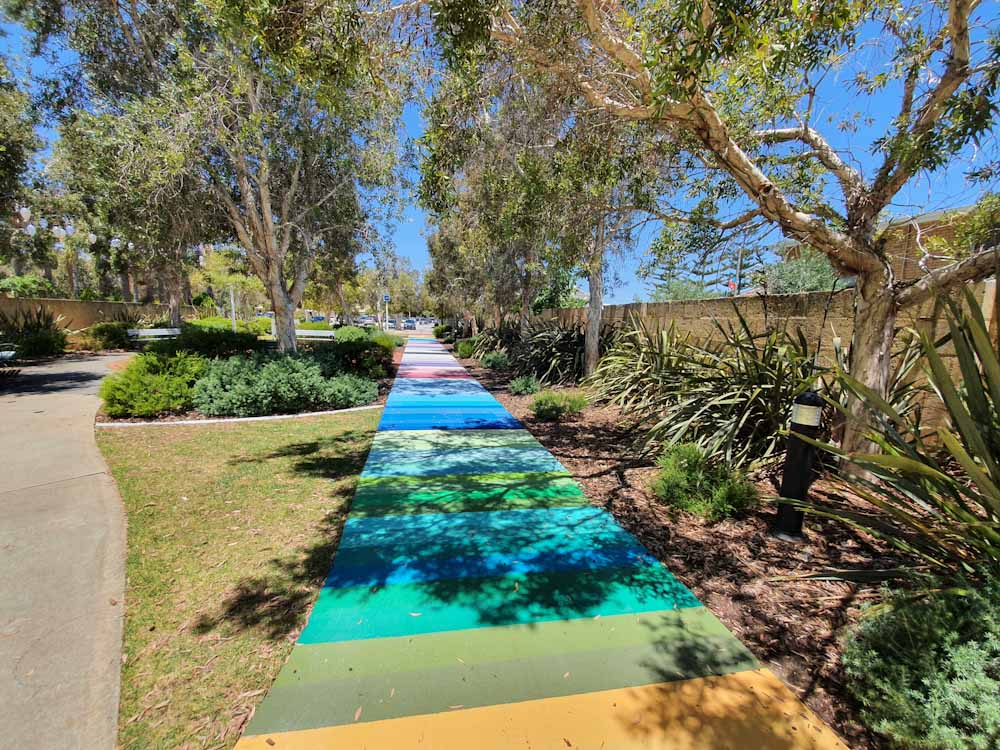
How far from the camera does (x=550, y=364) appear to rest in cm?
1132

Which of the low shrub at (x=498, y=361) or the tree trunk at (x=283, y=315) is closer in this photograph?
the tree trunk at (x=283, y=315)

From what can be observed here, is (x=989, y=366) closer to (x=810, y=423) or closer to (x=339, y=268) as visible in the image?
(x=810, y=423)

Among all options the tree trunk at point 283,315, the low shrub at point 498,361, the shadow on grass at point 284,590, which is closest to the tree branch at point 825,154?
the shadow on grass at point 284,590

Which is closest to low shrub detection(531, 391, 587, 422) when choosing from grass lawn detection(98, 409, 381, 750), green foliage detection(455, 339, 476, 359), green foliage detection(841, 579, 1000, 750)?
grass lawn detection(98, 409, 381, 750)

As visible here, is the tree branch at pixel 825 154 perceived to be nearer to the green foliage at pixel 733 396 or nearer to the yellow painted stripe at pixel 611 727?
the green foliage at pixel 733 396

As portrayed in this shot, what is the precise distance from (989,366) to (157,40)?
41.9 feet

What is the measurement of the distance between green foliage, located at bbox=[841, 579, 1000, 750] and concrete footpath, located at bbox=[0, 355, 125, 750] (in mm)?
3425

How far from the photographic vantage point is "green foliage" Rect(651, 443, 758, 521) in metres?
3.84

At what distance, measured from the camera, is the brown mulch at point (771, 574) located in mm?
2213

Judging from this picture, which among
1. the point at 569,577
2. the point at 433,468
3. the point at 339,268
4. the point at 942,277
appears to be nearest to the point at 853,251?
the point at 942,277

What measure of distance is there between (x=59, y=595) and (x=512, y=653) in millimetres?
2998

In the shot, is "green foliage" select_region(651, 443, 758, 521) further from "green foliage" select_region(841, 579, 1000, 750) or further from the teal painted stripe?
"green foliage" select_region(841, 579, 1000, 750)

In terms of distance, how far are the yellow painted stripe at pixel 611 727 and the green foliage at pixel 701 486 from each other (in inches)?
72.7

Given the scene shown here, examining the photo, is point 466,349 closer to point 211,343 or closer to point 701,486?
point 211,343
